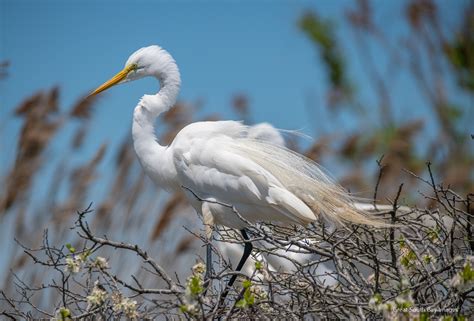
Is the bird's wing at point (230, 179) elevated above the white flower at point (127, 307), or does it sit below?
above

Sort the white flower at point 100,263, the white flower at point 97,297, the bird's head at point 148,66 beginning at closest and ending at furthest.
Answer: the white flower at point 97,297, the white flower at point 100,263, the bird's head at point 148,66

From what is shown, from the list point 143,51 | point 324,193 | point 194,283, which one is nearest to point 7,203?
point 143,51

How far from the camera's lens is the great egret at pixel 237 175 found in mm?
3527

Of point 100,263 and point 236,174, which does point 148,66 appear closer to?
point 236,174

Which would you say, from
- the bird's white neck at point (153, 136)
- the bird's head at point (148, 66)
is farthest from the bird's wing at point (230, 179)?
the bird's head at point (148, 66)

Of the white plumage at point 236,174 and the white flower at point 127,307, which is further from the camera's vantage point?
the white plumage at point 236,174

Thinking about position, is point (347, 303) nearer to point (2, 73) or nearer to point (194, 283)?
point (194, 283)

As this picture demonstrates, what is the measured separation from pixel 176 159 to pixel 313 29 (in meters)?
7.29

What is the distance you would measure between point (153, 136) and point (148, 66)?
40cm

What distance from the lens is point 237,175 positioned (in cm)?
360

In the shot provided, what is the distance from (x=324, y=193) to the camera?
11.6 ft

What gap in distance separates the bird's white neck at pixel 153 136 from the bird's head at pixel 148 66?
0.06 meters

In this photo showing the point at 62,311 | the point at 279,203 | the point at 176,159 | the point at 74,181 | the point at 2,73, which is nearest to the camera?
the point at 62,311

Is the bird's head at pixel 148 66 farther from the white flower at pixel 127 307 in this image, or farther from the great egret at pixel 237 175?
the white flower at pixel 127 307
